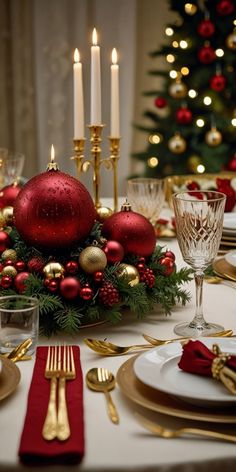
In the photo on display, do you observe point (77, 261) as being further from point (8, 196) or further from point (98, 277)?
point (8, 196)

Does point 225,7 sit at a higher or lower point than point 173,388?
higher

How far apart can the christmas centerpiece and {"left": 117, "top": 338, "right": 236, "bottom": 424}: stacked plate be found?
20 centimetres

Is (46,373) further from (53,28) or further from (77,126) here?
(53,28)

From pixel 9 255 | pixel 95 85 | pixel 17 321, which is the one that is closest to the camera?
pixel 17 321

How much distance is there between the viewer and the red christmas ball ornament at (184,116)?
3.88m

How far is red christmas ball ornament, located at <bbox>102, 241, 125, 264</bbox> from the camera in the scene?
1.38 metres

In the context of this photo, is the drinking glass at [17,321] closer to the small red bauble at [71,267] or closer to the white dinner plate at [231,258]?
the small red bauble at [71,267]

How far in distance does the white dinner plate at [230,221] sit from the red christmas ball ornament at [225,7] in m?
2.08

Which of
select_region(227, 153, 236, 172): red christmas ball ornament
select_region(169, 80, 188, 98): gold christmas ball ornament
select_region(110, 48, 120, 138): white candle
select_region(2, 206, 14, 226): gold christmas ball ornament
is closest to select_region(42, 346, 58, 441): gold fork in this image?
select_region(2, 206, 14, 226): gold christmas ball ornament

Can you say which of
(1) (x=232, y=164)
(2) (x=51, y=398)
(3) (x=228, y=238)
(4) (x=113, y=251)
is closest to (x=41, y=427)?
(2) (x=51, y=398)

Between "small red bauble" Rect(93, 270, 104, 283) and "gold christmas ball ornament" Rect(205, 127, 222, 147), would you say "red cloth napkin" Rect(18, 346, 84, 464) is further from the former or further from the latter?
"gold christmas ball ornament" Rect(205, 127, 222, 147)

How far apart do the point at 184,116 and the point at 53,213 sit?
102 inches

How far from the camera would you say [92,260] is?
1.33 meters

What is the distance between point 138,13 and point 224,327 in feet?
11.5
